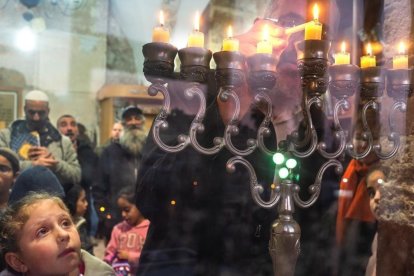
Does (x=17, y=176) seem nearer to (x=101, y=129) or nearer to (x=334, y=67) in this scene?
(x=101, y=129)

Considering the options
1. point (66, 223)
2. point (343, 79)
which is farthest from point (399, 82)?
point (66, 223)

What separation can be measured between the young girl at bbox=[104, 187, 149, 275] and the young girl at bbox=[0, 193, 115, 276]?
1.14 ft

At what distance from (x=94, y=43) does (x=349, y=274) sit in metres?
1.25

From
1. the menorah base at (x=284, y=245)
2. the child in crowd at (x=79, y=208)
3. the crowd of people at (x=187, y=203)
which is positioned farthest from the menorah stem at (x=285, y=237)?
the child in crowd at (x=79, y=208)

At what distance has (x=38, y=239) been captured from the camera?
98cm

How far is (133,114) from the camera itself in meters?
1.70

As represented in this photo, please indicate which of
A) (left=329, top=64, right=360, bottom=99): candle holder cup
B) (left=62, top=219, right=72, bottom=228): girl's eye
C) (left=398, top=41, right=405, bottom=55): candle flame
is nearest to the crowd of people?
(left=62, top=219, right=72, bottom=228): girl's eye

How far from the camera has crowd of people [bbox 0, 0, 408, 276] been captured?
1.03 meters

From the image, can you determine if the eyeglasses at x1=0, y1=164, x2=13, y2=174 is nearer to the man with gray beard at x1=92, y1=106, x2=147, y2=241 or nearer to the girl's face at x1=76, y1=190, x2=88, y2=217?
the girl's face at x1=76, y1=190, x2=88, y2=217

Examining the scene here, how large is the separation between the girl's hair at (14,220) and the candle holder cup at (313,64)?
611 mm

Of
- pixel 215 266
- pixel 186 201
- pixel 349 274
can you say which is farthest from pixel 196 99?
pixel 349 274

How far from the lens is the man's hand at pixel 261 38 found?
113cm

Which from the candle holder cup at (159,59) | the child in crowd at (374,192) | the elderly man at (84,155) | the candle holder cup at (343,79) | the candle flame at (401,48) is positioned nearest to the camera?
the candle holder cup at (159,59)

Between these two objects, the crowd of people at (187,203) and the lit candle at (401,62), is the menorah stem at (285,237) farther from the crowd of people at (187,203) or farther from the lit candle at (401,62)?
the lit candle at (401,62)
